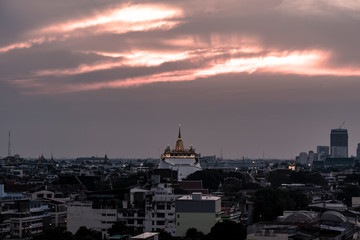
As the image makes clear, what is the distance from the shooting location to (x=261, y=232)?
59156 mm

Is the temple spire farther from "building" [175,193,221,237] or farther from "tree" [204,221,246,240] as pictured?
"tree" [204,221,246,240]

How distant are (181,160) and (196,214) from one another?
251ft

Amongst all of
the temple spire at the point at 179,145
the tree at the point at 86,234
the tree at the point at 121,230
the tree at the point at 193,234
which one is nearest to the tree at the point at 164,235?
the tree at the point at 193,234

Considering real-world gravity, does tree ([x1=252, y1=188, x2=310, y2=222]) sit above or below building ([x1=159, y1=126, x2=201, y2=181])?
below

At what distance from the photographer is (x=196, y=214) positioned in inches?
2645

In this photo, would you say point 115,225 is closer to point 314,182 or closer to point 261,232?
point 261,232

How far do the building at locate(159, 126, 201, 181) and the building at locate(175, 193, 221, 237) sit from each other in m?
72.1

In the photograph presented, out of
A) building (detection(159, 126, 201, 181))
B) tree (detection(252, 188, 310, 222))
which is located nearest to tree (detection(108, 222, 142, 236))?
tree (detection(252, 188, 310, 222))

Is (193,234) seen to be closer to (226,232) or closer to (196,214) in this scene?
(196,214)

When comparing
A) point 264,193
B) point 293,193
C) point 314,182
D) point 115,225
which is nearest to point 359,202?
point 293,193

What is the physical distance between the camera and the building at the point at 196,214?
66750 mm

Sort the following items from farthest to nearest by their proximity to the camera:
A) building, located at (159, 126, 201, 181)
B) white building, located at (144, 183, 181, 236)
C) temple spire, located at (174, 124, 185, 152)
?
temple spire, located at (174, 124, 185, 152)
building, located at (159, 126, 201, 181)
white building, located at (144, 183, 181, 236)

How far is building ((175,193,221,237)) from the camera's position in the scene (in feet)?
219

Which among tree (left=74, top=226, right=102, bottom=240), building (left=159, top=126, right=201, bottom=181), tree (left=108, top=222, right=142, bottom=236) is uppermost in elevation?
building (left=159, top=126, right=201, bottom=181)
